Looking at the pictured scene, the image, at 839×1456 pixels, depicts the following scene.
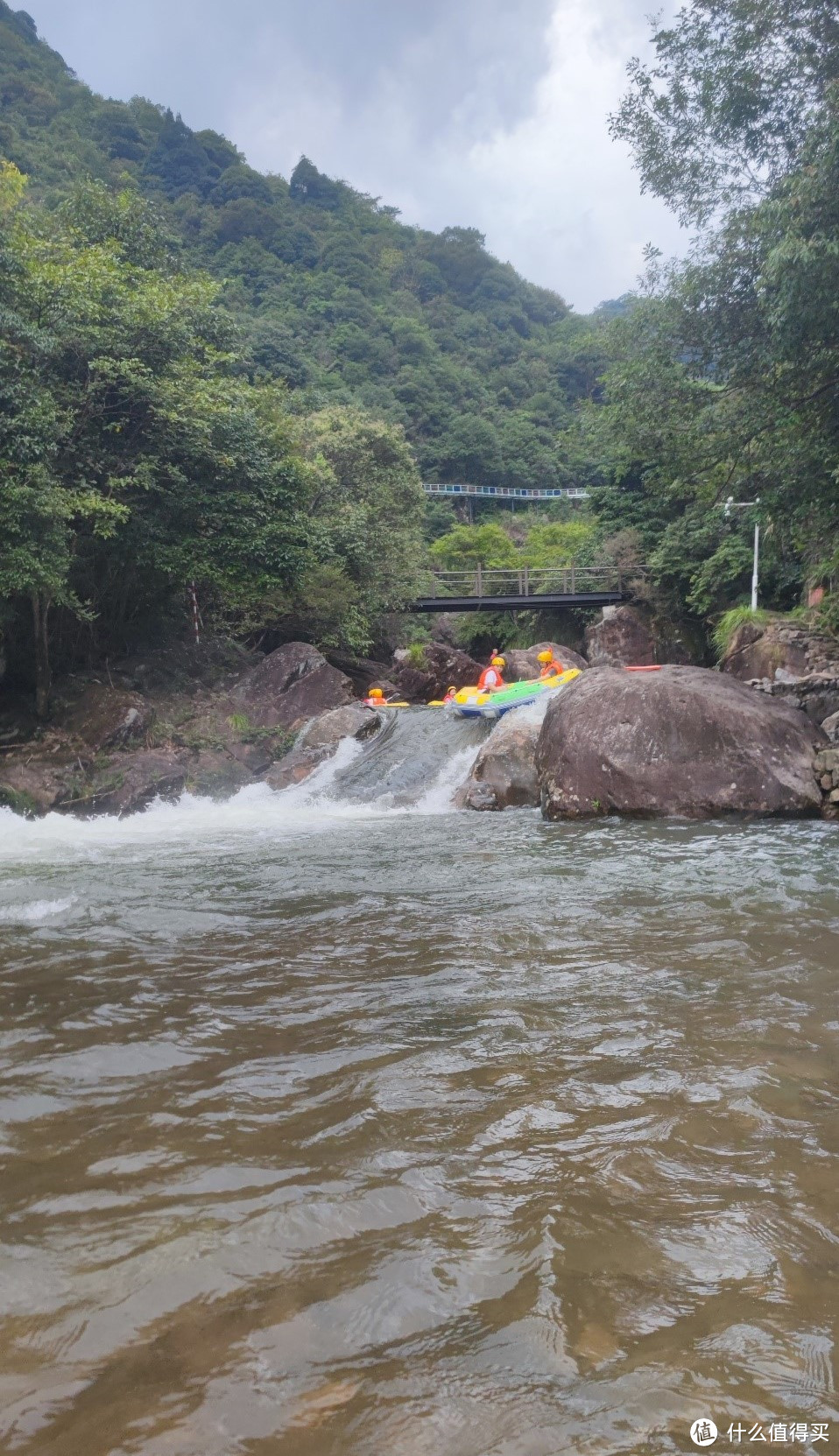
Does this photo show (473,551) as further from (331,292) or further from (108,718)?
(331,292)

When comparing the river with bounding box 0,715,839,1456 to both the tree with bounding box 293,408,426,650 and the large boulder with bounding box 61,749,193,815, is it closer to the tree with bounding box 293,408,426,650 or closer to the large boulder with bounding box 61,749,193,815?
the large boulder with bounding box 61,749,193,815

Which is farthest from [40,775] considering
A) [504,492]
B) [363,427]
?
[504,492]

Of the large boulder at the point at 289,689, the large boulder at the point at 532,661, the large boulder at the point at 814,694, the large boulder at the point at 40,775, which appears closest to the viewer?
the large boulder at the point at 814,694

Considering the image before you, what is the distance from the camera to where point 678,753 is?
969 centimetres

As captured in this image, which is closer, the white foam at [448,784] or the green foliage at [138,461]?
the white foam at [448,784]

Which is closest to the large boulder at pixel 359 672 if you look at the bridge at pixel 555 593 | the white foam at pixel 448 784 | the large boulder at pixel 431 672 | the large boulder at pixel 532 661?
the large boulder at pixel 431 672

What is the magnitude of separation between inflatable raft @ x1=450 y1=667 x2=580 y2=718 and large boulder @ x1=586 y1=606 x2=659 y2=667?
32.9 feet

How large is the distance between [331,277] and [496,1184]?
222 feet

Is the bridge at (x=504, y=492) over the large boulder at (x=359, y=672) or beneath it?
over

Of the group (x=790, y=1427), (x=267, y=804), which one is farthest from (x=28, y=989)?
(x=267, y=804)

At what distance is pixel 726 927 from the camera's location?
4.85 meters

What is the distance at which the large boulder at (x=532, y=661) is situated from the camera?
75.0ft

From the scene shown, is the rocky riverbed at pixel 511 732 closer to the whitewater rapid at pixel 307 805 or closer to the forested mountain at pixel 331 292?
the whitewater rapid at pixel 307 805

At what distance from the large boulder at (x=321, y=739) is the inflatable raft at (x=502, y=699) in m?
1.78
